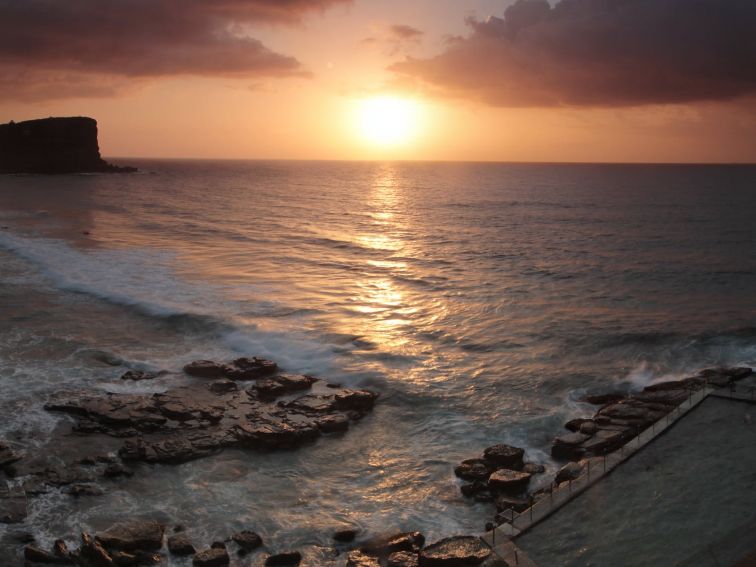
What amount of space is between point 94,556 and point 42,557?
1.07 meters

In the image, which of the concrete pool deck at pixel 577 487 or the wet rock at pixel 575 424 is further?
the wet rock at pixel 575 424

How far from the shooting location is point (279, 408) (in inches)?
848

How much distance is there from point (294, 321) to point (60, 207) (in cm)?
6530

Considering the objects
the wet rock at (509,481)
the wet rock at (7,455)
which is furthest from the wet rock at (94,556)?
the wet rock at (509,481)

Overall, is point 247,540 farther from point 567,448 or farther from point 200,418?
point 567,448

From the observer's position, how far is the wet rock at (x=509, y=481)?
649 inches

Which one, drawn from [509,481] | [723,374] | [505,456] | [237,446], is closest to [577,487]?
[509,481]

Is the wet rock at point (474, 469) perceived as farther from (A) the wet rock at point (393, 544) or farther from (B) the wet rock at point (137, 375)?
Result: (B) the wet rock at point (137, 375)

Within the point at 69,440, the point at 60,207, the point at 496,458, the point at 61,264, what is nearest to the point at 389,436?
the point at 496,458

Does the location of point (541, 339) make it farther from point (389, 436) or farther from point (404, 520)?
point (404, 520)

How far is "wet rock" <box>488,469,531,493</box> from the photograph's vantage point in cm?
1648

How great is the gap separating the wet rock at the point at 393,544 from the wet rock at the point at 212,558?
300 centimetres

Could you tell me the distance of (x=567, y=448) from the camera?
18.4m

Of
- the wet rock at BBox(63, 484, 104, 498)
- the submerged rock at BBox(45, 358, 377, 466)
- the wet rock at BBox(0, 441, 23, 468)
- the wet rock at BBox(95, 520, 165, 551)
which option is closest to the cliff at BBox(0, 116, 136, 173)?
the submerged rock at BBox(45, 358, 377, 466)
